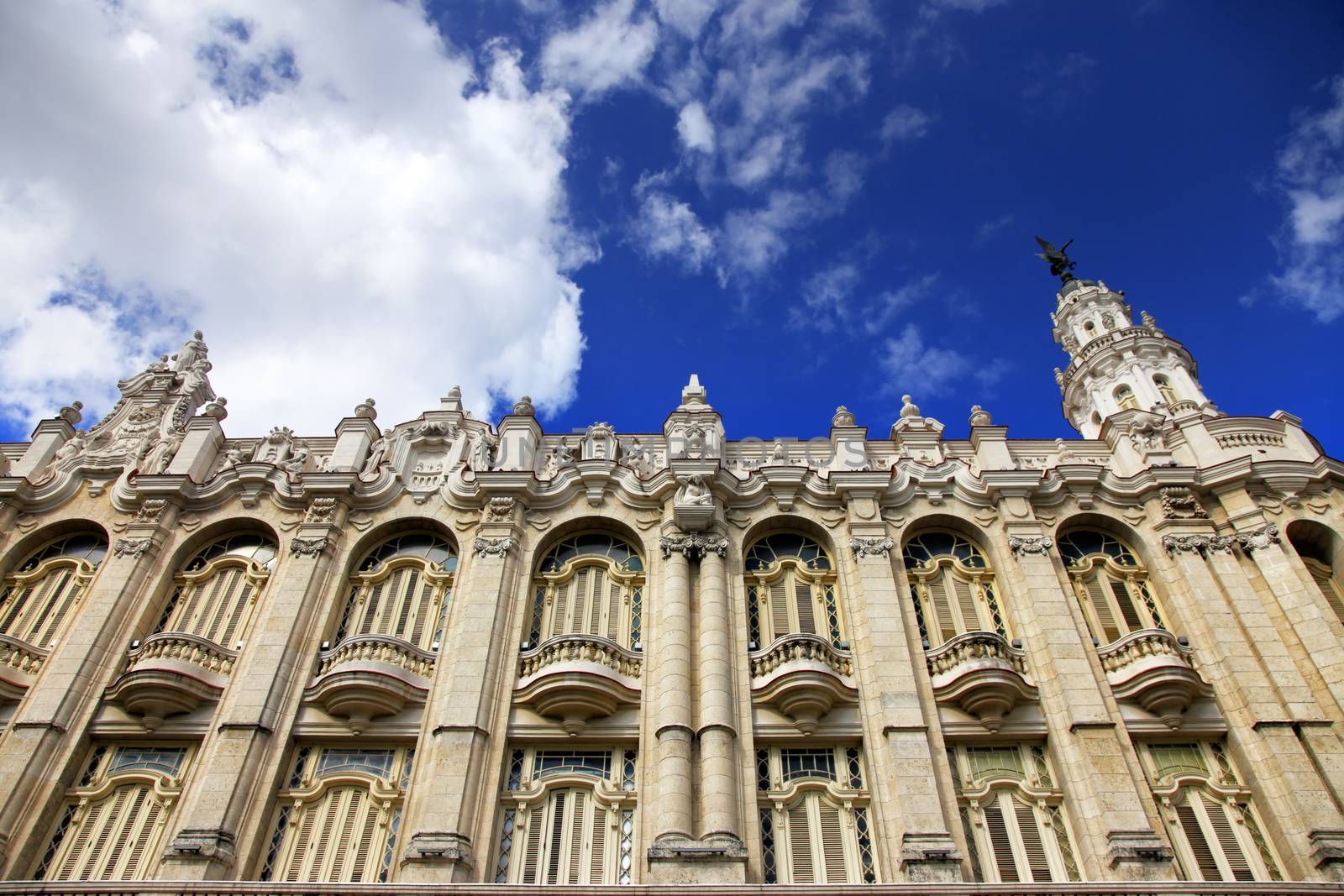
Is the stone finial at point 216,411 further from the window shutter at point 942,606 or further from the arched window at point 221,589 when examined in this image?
the window shutter at point 942,606

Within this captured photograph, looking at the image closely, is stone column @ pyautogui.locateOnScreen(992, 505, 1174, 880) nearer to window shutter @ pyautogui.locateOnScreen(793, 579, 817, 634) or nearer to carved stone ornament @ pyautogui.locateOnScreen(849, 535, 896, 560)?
carved stone ornament @ pyautogui.locateOnScreen(849, 535, 896, 560)

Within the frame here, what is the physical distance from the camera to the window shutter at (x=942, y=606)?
1994 centimetres

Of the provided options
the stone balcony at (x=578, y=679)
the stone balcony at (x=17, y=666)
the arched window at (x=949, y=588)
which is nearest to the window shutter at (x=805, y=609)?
the arched window at (x=949, y=588)

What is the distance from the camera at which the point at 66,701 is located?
1800 cm

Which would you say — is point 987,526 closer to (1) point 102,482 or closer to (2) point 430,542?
(2) point 430,542

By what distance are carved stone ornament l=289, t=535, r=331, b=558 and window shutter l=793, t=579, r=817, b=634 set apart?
10.1 metres

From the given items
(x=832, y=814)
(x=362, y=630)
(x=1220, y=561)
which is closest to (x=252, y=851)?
(x=362, y=630)

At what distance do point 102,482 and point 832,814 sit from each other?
17976 mm

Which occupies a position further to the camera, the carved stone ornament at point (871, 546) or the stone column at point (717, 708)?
the carved stone ornament at point (871, 546)

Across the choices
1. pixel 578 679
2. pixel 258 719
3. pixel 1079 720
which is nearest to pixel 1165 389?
pixel 1079 720

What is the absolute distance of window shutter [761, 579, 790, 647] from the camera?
19938 millimetres

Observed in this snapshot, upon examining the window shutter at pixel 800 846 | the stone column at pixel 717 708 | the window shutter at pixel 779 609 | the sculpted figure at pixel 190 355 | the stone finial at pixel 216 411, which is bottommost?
the window shutter at pixel 800 846

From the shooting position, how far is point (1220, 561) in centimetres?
2003

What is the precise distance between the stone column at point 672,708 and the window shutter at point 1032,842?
575 cm
